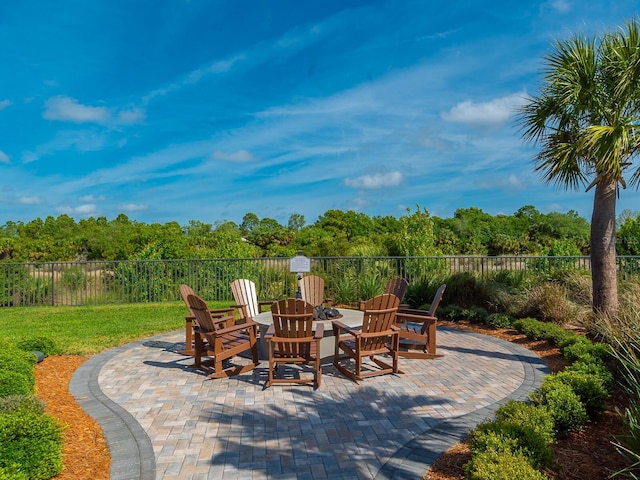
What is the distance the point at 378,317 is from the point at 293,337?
119 centimetres

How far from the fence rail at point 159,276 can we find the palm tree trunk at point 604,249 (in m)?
5.60

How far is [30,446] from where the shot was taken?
10.6 ft

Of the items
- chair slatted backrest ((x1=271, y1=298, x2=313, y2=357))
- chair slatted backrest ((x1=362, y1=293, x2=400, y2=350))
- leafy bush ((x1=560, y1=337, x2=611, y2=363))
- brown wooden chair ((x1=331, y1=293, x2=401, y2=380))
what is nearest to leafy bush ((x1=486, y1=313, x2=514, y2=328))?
leafy bush ((x1=560, y1=337, x2=611, y2=363))

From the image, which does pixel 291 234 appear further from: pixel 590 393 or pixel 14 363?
pixel 590 393

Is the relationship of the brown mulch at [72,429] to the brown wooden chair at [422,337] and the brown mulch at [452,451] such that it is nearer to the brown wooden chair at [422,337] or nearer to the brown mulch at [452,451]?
the brown mulch at [452,451]

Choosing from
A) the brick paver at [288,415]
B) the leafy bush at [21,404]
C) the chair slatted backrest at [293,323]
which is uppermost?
the chair slatted backrest at [293,323]

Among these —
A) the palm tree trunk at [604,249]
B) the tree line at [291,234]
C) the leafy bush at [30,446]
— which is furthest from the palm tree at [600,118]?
the tree line at [291,234]

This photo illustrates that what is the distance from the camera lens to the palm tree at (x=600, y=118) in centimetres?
723

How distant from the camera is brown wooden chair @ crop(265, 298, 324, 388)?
5453 mm

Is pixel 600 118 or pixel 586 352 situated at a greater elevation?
pixel 600 118

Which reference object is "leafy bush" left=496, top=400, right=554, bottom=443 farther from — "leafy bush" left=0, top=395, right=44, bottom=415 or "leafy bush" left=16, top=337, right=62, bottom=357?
"leafy bush" left=16, top=337, right=62, bottom=357

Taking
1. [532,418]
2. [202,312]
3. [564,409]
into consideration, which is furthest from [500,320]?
[202,312]

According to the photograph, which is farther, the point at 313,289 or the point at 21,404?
the point at 313,289

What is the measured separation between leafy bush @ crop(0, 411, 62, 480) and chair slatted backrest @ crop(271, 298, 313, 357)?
2701 millimetres
